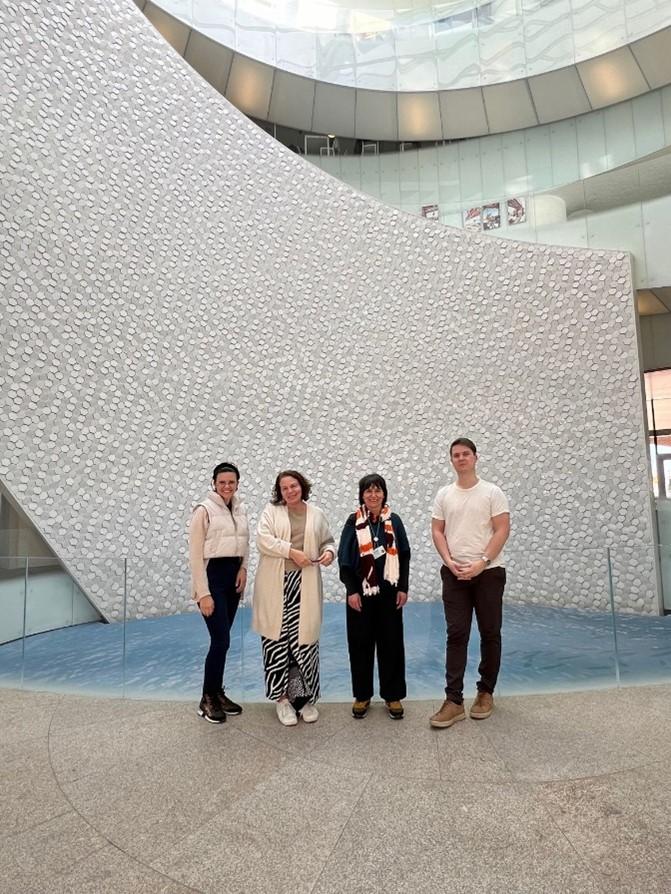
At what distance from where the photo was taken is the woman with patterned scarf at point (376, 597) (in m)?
3.30

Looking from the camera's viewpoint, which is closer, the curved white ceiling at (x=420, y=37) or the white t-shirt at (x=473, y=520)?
the white t-shirt at (x=473, y=520)

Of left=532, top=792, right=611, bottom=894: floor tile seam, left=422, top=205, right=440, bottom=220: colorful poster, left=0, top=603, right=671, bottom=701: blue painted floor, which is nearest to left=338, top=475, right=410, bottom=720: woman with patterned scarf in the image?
left=0, top=603, right=671, bottom=701: blue painted floor

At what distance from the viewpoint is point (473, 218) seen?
9328 mm

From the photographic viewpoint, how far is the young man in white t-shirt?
3.30 m

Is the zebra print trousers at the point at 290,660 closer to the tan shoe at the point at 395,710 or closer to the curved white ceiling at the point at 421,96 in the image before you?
the tan shoe at the point at 395,710

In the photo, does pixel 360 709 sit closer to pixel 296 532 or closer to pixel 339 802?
pixel 339 802

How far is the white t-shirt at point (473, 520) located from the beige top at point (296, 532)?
35.6 inches

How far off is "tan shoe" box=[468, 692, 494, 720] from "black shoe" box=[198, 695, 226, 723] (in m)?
1.49

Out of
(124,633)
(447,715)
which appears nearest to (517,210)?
(447,715)

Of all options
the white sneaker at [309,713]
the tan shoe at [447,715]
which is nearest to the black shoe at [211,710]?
the white sneaker at [309,713]

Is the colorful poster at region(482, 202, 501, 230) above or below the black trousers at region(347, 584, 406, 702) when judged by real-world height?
above

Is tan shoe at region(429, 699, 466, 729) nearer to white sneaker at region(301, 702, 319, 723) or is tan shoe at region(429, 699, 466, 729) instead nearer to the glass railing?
the glass railing

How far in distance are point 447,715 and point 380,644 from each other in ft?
1.76

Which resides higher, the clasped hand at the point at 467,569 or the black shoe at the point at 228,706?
the clasped hand at the point at 467,569
